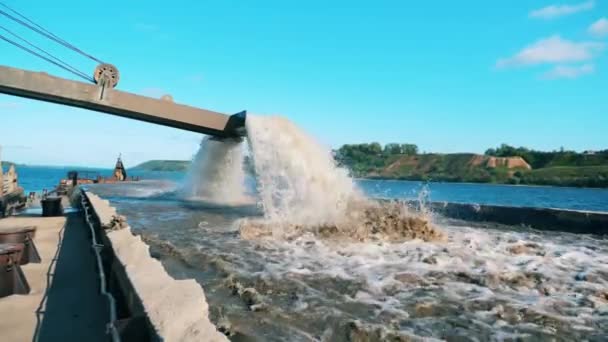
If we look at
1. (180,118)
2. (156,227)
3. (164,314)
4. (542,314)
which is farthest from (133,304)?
(180,118)

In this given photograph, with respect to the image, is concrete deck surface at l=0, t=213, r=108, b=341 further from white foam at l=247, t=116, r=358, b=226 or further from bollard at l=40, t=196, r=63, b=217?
bollard at l=40, t=196, r=63, b=217

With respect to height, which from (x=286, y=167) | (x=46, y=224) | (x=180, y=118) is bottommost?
(x=46, y=224)

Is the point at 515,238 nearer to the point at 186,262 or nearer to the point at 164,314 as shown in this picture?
the point at 186,262

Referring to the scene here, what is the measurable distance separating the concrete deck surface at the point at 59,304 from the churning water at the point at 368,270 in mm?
1207

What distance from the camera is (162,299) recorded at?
3193 millimetres

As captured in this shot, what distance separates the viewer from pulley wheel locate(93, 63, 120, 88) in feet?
46.0

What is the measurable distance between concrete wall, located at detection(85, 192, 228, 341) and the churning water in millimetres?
787

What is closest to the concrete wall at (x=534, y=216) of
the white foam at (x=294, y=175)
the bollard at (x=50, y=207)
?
the white foam at (x=294, y=175)

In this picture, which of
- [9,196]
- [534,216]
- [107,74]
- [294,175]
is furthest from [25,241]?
[9,196]

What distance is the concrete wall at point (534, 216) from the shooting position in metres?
10.5

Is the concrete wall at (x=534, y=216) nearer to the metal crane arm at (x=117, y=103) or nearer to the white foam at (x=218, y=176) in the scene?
the metal crane arm at (x=117, y=103)

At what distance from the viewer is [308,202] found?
39.4 ft

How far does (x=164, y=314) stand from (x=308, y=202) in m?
9.15

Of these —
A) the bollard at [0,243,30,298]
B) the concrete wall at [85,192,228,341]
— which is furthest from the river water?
the bollard at [0,243,30,298]
